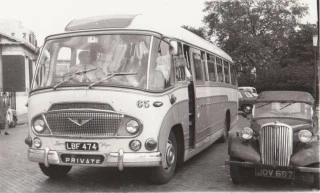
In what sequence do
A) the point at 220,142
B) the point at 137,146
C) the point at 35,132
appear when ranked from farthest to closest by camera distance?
1. the point at 220,142
2. the point at 35,132
3. the point at 137,146

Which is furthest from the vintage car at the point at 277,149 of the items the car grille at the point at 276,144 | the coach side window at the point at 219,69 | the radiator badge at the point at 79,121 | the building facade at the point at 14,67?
the building facade at the point at 14,67

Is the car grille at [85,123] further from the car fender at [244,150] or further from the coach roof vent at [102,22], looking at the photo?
the car fender at [244,150]

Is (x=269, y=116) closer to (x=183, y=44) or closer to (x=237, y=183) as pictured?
(x=237, y=183)

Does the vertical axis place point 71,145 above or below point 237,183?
above

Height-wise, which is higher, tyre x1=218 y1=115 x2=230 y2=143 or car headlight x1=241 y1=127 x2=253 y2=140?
car headlight x1=241 y1=127 x2=253 y2=140

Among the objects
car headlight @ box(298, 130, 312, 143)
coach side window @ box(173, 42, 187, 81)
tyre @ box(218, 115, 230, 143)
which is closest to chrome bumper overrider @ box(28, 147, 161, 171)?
coach side window @ box(173, 42, 187, 81)

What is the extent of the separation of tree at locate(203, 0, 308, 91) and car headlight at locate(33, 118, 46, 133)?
44827 mm

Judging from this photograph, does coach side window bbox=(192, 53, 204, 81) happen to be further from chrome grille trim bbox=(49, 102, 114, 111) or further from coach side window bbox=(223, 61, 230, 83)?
coach side window bbox=(223, 61, 230, 83)

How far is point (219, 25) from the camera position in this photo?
2094 inches

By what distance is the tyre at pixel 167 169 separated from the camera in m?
7.46

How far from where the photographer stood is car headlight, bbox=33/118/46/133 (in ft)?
24.1

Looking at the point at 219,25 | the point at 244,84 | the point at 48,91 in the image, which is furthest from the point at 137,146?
the point at 219,25

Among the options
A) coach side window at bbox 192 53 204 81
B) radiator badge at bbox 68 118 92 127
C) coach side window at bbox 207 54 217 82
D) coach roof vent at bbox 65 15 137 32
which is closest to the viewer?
radiator badge at bbox 68 118 92 127

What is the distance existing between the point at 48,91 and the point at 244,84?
43450 mm
